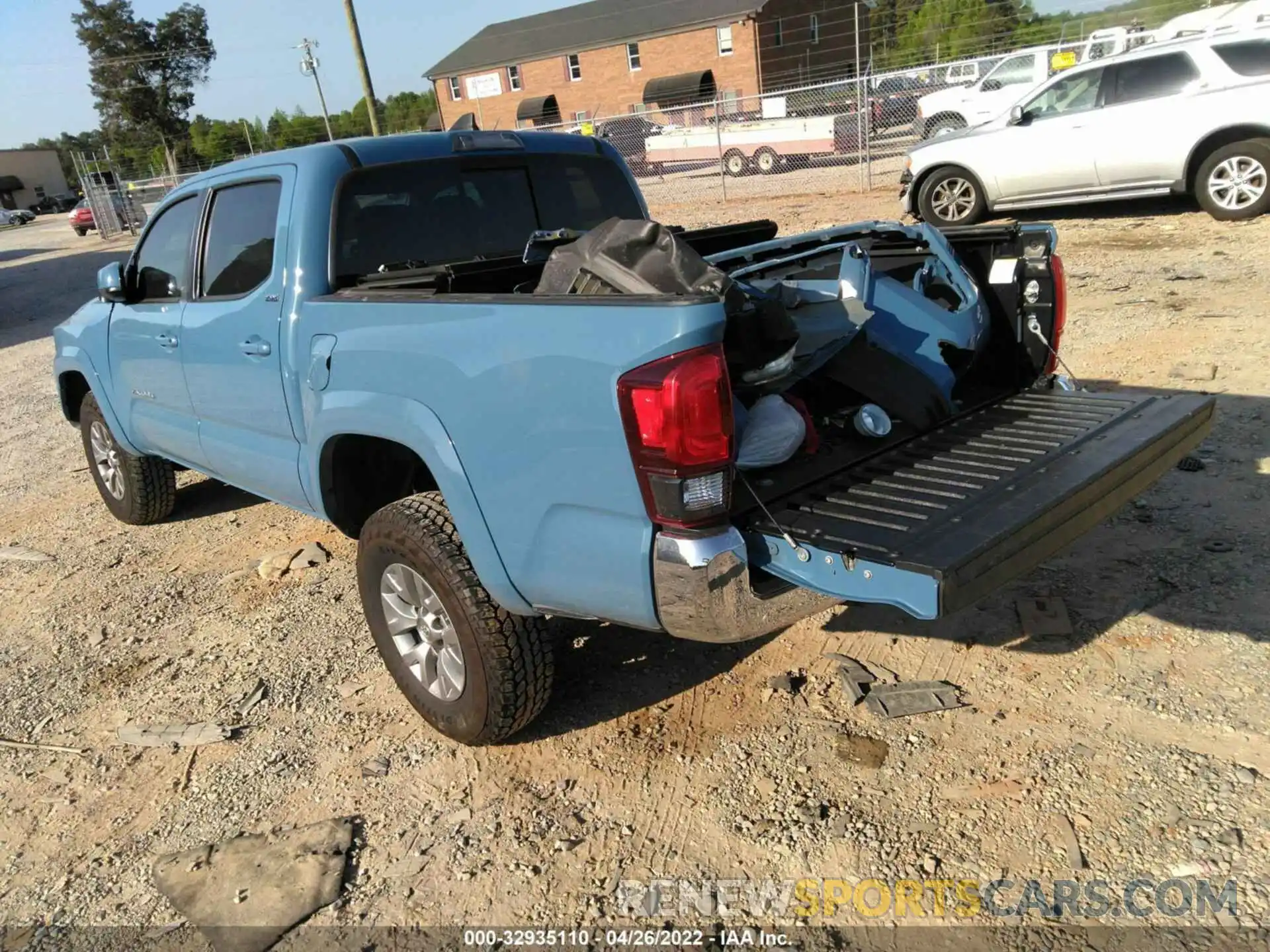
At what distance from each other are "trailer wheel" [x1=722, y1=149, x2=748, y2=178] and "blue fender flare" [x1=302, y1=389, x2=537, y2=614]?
2136 centimetres

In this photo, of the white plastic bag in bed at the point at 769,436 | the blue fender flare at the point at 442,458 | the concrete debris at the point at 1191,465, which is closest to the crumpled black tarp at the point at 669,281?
the white plastic bag in bed at the point at 769,436

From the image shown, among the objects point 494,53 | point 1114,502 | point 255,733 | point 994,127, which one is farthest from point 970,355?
point 494,53

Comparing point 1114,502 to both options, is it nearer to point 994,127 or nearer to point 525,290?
point 525,290

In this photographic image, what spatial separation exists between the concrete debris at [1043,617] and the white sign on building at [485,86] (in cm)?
5107

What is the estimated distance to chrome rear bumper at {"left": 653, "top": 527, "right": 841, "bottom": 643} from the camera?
2381 millimetres

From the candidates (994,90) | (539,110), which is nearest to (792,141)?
(994,90)

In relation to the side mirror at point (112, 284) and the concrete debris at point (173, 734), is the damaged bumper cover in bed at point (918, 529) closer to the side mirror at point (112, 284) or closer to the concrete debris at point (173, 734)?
the concrete debris at point (173, 734)

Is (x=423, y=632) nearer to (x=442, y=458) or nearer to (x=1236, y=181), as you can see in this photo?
(x=442, y=458)

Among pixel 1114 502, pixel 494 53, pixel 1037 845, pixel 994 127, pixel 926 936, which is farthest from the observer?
pixel 494 53

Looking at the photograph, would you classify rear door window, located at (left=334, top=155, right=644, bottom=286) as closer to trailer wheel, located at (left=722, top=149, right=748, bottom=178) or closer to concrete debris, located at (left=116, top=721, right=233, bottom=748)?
concrete debris, located at (left=116, top=721, right=233, bottom=748)

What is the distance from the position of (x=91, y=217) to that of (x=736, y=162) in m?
27.9

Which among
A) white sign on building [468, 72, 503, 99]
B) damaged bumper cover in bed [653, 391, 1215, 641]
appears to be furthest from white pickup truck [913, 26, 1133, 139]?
white sign on building [468, 72, 503, 99]

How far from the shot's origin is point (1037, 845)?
2521mm

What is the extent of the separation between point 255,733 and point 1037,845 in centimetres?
273
